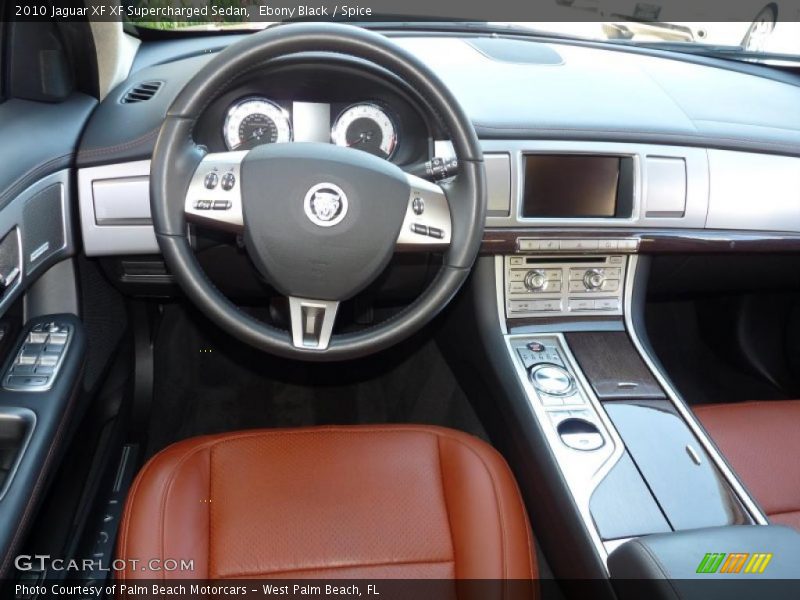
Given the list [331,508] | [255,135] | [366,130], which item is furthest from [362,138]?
[331,508]

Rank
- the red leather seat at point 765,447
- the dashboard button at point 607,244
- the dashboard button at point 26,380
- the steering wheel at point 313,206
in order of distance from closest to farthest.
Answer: the steering wheel at point 313,206 < the dashboard button at point 26,380 < the red leather seat at point 765,447 < the dashboard button at point 607,244

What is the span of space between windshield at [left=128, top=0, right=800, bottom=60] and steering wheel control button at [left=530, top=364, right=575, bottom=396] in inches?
36.7

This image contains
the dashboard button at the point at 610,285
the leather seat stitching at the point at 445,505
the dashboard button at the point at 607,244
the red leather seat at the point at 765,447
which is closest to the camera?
the leather seat stitching at the point at 445,505

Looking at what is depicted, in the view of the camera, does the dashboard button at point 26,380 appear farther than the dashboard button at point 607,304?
No

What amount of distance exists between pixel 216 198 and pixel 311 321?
25cm

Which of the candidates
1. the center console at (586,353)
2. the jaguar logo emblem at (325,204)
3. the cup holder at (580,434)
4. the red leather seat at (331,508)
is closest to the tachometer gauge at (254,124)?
the jaguar logo emblem at (325,204)

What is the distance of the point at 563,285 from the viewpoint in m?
1.72

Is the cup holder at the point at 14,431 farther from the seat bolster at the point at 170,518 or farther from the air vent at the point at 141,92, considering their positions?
the air vent at the point at 141,92

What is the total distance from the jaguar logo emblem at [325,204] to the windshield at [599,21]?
659mm

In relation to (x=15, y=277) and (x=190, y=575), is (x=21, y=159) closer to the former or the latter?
(x=15, y=277)

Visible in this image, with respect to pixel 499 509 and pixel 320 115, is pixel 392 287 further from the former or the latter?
pixel 499 509

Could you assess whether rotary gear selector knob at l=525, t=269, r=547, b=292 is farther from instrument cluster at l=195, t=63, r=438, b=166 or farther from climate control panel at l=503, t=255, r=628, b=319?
instrument cluster at l=195, t=63, r=438, b=166

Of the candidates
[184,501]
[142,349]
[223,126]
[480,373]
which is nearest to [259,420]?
[142,349]

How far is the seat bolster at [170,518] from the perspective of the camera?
44.8 inches
